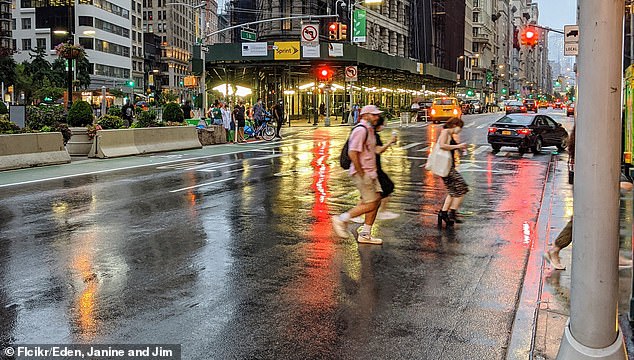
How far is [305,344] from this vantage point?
5.23 meters

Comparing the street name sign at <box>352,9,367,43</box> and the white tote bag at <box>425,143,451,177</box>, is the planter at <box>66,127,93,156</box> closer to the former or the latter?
the white tote bag at <box>425,143,451,177</box>

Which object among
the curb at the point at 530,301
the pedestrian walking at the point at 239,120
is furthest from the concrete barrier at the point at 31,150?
the curb at the point at 530,301

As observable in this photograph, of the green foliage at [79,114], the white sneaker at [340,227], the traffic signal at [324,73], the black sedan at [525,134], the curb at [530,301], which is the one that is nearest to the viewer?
the curb at [530,301]

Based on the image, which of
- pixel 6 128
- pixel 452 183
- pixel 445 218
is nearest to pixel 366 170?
pixel 452 183

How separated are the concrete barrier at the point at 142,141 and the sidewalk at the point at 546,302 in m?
15.2

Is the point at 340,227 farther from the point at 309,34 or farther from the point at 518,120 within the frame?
the point at 309,34

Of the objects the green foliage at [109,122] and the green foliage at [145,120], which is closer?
the green foliage at [109,122]

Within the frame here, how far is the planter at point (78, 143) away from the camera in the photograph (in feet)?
73.0

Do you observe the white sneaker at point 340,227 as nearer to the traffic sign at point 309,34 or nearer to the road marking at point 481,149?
the road marking at point 481,149

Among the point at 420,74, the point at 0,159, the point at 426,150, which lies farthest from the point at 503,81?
the point at 0,159

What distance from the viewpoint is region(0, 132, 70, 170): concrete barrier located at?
18094 millimetres

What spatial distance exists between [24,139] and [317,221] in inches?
459

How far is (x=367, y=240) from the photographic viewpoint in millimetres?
8969

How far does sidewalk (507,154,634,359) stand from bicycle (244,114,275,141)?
21808mm
